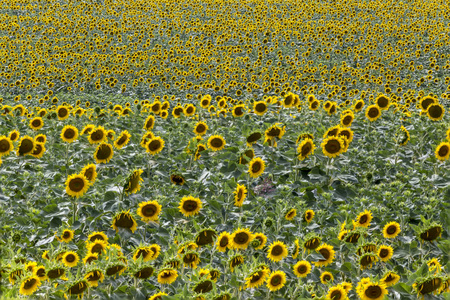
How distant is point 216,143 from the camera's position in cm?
634

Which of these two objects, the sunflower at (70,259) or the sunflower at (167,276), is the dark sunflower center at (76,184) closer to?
the sunflower at (70,259)

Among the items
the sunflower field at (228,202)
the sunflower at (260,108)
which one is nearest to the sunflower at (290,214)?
the sunflower field at (228,202)

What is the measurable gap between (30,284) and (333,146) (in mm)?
3602

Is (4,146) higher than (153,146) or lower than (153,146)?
lower

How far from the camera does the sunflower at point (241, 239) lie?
3824 mm

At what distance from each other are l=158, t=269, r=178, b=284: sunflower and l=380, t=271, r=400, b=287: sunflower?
5.14 feet

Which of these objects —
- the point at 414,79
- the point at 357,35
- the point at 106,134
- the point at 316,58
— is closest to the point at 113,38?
the point at 316,58

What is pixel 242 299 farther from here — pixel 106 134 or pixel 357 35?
pixel 357 35

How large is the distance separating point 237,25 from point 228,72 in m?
7.66

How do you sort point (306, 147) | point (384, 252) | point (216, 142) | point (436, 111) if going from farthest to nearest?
point (436, 111)
point (216, 142)
point (306, 147)
point (384, 252)

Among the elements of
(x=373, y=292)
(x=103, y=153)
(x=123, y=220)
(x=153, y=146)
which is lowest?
(x=153, y=146)

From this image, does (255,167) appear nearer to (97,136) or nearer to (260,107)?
(97,136)

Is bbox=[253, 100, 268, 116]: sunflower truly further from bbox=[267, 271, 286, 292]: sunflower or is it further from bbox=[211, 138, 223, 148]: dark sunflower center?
bbox=[267, 271, 286, 292]: sunflower

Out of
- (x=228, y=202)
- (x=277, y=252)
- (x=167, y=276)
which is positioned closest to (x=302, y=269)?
(x=277, y=252)
